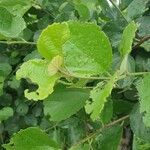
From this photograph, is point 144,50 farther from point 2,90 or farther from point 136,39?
point 2,90

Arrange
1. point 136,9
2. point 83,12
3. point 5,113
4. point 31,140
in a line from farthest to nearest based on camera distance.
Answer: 1. point 5,113
2. point 83,12
3. point 136,9
4. point 31,140

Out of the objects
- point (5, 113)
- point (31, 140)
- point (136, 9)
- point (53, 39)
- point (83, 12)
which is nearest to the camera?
point (53, 39)

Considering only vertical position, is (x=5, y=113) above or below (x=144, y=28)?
below

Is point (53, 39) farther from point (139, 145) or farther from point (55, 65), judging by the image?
point (139, 145)

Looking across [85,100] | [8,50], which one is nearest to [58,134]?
[85,100]

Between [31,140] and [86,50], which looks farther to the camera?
[31,140]

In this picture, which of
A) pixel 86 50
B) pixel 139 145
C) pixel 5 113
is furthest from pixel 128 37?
pixel 5 113

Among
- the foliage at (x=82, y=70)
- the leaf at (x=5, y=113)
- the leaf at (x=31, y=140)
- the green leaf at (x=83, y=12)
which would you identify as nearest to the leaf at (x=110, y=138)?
the foliage at (x=82, y=70)
